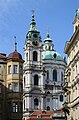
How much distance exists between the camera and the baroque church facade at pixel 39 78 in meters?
108

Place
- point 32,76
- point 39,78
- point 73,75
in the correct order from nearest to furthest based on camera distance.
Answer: point 73,75
point 32,76
point 39,78

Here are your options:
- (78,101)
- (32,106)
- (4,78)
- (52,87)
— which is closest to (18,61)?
(4,78)

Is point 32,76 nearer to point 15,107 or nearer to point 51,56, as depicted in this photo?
point 51,56

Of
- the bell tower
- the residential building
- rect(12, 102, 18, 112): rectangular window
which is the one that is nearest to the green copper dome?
the bell tower

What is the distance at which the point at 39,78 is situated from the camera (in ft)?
363

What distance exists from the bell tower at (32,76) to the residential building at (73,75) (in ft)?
172

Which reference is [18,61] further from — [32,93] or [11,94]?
[32,93]

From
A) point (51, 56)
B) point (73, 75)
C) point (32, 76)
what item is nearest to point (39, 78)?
point (32, 76)

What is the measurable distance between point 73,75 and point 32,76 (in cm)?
5892

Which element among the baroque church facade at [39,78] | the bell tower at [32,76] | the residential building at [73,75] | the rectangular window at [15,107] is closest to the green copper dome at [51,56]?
the baroque church facade at [39,78]

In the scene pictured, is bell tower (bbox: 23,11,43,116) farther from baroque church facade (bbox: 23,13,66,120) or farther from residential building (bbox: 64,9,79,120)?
residential building (bbox: 64,9,79,120)

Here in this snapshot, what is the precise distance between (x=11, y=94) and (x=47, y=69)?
2903 inches

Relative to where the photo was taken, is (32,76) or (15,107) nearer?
(15,107)

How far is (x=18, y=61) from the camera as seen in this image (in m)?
50.7
